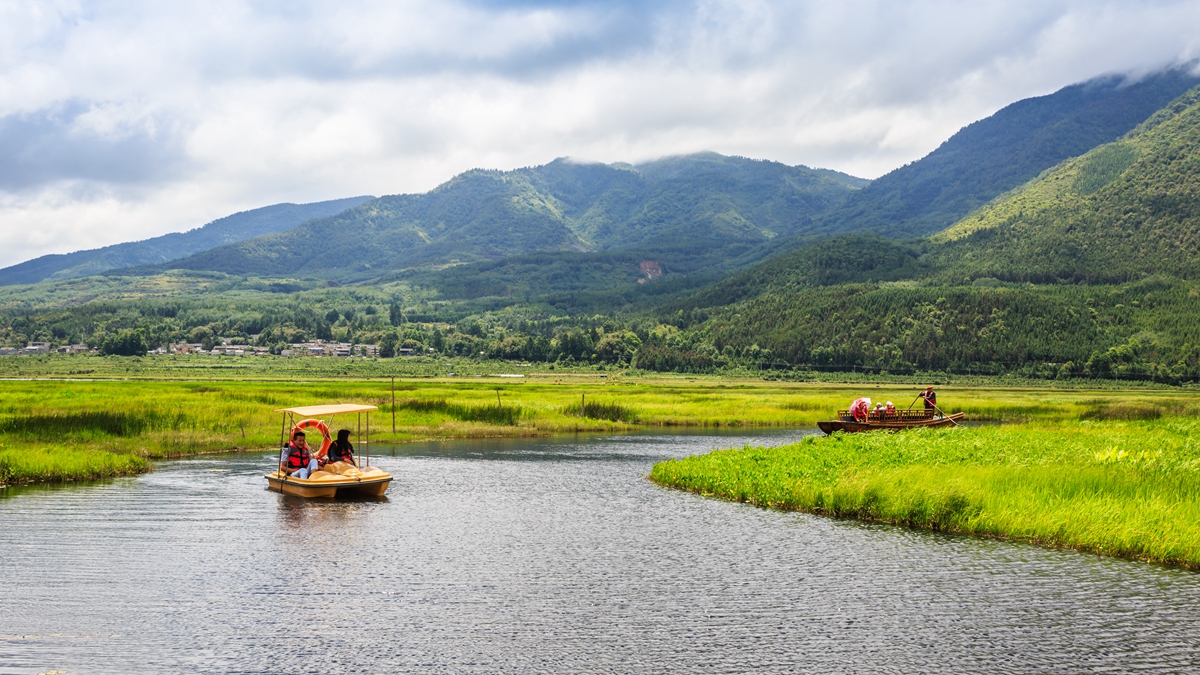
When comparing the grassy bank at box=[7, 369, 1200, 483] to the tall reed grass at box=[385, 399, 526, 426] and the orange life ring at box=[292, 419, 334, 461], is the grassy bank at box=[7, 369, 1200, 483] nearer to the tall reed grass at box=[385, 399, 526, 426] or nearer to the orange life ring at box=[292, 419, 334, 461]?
the tall reed grass at box=[385, 399, 526, 426]

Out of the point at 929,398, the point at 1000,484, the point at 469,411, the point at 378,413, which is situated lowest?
the point at 1000,484

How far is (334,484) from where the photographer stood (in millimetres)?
42094

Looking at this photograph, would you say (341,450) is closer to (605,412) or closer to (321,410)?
(321,410)

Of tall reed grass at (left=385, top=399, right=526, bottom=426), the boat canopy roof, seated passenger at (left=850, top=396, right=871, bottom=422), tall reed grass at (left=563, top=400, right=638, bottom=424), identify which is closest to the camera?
the boat canopy roof

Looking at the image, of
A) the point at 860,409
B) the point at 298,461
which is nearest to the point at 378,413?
the point at 298,461

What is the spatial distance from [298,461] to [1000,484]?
30.3 metres

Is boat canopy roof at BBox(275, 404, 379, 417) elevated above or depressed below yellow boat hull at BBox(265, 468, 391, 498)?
above

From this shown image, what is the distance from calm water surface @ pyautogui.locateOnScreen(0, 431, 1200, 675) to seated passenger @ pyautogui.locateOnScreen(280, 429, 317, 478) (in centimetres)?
259

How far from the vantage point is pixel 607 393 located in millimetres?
115312

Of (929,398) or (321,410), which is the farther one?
(929,398)

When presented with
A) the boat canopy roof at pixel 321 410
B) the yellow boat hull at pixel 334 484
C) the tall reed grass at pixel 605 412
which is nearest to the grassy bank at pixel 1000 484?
the yellow boat hull at pixel 334 484

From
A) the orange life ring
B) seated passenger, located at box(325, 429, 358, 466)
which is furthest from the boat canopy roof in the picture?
seated passenger, located at box(325, 429, 358, 466)

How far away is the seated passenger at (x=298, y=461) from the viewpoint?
4288 cm

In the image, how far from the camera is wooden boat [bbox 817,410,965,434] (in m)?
68.5
